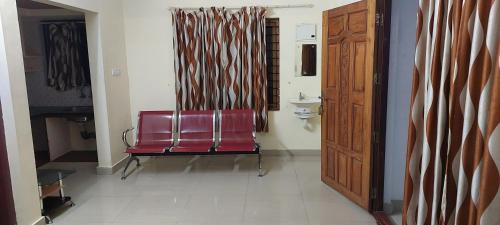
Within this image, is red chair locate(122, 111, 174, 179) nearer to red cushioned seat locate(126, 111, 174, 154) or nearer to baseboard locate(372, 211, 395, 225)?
red cushioned seat locate(126, 111, 174, 154)

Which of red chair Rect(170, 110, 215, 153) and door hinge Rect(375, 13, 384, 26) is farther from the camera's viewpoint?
red chair Rect(170, 110, 215, 153)

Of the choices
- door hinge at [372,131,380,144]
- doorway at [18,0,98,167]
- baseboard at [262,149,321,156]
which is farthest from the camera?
baseboard at [262,149,321,156]

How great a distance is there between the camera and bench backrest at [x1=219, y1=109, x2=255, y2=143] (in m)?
4.61

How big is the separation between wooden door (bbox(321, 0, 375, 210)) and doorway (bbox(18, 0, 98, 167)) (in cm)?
344

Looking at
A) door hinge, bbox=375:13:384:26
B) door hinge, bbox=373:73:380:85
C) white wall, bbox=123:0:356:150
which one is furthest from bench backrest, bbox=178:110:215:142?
door hinge, bbox=375:13:384:26

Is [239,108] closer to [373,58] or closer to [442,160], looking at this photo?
[373,58]

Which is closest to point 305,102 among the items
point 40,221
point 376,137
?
point 376,137

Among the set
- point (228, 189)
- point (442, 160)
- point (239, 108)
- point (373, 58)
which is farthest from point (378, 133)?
point (239, 108)

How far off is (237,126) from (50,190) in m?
2.30

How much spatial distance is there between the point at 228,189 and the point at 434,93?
2.61m

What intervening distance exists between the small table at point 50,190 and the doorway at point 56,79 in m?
1.61

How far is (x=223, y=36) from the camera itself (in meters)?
4.66

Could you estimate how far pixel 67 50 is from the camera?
5062 millimetres

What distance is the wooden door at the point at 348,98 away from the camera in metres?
3.01
